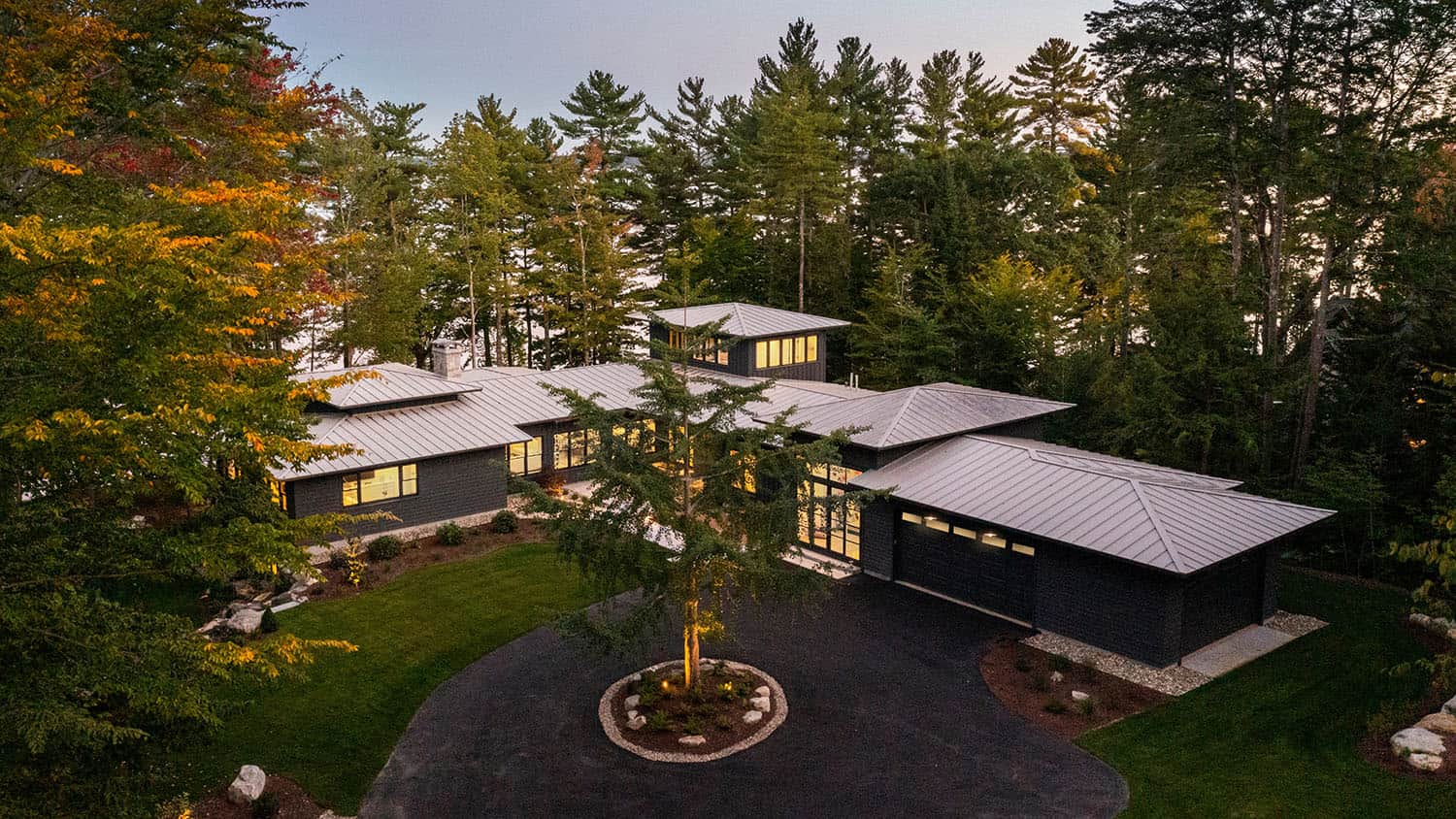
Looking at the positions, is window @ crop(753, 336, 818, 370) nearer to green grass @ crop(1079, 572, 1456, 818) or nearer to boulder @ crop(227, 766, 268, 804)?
green grass @ crop(1079, 572, 1456, 818)

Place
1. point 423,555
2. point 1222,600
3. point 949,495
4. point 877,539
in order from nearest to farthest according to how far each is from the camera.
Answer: point 1222,600 → point 949,495 → point 877,539 → point 423,555

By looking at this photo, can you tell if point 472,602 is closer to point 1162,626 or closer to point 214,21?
point 214,21

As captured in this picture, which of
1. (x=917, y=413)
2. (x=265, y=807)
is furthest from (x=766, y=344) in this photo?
(x=265, y=807)

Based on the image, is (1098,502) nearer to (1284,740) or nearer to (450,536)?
(1284,740)

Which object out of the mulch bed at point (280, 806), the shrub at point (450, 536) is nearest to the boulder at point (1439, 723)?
the mulch bed at point (280, 806)

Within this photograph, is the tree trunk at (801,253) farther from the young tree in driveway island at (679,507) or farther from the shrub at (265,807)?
the shrub at (265,807)

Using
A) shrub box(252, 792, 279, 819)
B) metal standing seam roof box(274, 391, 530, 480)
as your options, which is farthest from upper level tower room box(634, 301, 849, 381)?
shrub box(252, 792, 279, 819)

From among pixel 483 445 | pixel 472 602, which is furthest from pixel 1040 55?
pixel 472 602
